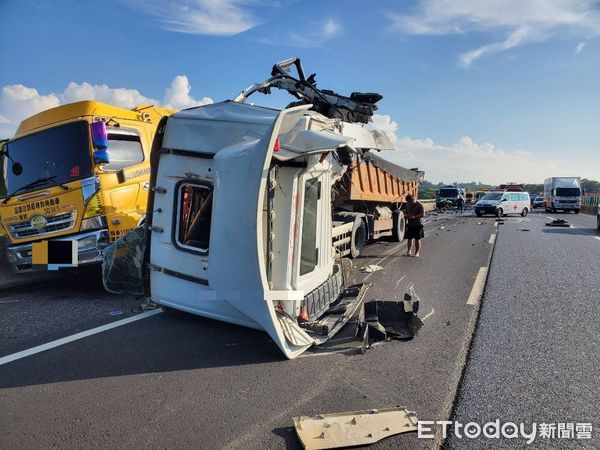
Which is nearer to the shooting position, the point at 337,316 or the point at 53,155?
the point at 337,316

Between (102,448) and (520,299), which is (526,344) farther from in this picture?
(102,448)

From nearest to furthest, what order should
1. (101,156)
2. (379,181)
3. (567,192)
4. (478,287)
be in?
(101,156), (478,287), (379,181), (567,192)

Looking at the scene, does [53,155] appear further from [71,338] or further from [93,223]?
[71,338]

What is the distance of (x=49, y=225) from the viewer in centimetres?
607

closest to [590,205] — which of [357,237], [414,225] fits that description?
[414,225]

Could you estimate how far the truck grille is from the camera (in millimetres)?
5984

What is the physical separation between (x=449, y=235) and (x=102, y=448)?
1342 cm

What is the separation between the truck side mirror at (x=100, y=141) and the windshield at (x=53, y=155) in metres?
0.25

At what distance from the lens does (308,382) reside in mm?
3404

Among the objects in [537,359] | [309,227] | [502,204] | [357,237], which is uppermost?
[502,204]

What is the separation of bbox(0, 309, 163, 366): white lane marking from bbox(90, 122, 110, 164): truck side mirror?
2.30 meters

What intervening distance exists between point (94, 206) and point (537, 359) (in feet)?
18.6

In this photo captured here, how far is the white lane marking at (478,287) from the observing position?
5.88 m

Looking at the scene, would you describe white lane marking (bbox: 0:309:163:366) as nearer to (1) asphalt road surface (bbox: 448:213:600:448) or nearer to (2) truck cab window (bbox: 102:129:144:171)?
(2) truck cab window (bbox: 102:129:144:171)
